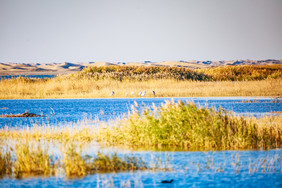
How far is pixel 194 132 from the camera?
48.3 feet

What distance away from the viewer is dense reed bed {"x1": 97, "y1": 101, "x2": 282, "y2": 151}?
1467cm

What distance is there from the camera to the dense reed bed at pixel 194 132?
578 inches

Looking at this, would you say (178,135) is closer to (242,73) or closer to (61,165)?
(61,165)

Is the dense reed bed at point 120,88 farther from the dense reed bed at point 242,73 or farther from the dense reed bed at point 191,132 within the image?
the dense reed bed at point 191,132

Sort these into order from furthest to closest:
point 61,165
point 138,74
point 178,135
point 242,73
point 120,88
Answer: point 242,73 < point 138,74 < point 120,88 < point 178,135 < point 61,165

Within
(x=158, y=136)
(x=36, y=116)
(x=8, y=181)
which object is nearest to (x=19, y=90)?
(x=36, y=116)

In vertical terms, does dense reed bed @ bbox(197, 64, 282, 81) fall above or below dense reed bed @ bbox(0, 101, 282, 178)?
above

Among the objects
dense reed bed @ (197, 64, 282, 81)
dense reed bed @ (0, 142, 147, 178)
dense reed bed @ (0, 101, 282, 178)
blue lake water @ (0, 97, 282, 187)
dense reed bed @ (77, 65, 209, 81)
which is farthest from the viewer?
dense reed bed @ (197, 64, 282, 81)

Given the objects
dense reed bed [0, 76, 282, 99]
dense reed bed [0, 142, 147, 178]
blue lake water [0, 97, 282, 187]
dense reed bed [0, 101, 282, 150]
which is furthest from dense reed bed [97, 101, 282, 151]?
dense reed bed [0, 76, 282, 99]

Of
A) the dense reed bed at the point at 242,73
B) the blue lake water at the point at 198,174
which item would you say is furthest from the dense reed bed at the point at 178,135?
the dense reed bed at the point at 242,73

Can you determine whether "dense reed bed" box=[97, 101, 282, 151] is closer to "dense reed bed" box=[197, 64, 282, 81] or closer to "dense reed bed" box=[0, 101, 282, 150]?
"dense reed bed" box=[0, 101, 282, 150]

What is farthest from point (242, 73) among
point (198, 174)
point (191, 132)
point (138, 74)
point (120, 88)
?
point (198, 174)

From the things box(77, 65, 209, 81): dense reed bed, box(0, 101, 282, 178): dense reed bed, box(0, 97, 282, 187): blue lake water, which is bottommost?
box(0, 97, 282, 187): blue lake water

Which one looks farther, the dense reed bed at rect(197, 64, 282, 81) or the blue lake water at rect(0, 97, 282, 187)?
the dense reed bed at rect(197, 64, 282, 81)
